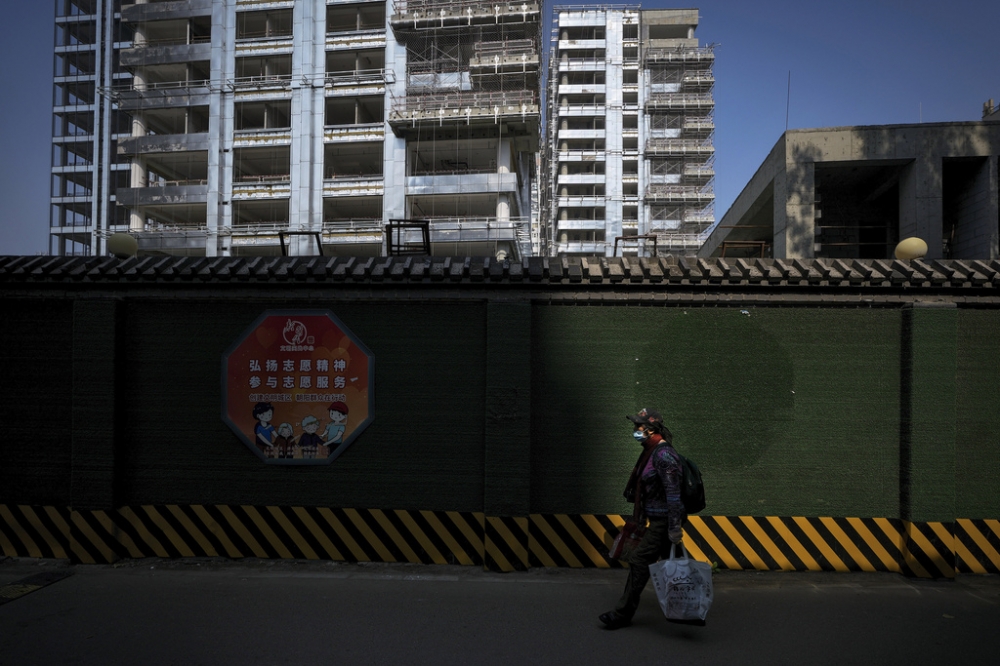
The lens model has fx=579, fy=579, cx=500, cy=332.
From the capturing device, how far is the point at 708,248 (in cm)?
2644

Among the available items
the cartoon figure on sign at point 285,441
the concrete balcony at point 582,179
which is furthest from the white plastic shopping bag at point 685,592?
the concrete balcony at point 582,179

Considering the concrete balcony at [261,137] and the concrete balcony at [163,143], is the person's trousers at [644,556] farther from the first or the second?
the concrete balcony at [163,143]

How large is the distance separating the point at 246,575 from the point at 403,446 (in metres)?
2.38

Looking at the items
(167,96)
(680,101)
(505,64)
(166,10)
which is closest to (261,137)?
(167,96)

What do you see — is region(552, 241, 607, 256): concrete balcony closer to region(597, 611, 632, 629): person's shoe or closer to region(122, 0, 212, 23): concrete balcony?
region(122, 0, 212, 23): concrete balcony

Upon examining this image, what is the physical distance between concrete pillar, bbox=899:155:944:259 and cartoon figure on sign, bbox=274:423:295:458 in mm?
15353

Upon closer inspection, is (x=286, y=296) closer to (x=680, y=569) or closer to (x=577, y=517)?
(x=577, y=517)

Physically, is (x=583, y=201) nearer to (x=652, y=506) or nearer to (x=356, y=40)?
(x=356, y=40)

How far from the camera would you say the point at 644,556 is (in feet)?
18.0

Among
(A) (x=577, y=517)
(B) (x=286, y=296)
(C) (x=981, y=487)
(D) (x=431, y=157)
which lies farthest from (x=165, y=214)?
(C) (x=981, y=487)

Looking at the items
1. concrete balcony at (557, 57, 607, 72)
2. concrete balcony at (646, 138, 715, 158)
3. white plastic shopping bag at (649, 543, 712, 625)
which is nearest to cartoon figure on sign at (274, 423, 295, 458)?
white plastic shopping bag at (649, 543, 712, 625)

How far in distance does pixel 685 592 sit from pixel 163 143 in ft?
141

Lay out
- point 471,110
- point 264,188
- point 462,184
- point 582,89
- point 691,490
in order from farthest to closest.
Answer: point 582,89, point 264,188, point 471,110, point 462,184, point 691,490

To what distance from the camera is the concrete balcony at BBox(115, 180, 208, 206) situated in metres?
37.0
